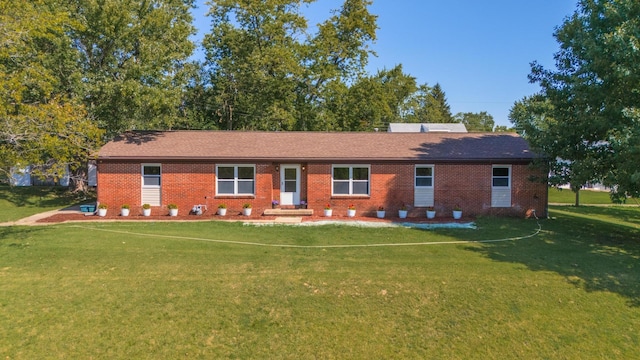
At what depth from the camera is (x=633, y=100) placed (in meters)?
10.3

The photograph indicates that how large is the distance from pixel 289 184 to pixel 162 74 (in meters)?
8.76

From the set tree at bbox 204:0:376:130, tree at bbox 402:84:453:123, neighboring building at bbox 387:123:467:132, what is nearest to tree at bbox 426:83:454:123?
tree at bbox 402:84:453:123

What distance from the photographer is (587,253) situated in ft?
Result: 32.1

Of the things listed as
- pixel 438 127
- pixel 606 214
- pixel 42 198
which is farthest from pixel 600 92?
pixel 42 198

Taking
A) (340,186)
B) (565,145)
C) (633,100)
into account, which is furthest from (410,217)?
(633,100)

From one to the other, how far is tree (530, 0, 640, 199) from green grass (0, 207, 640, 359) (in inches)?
97.3

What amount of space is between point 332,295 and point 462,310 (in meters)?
2.11

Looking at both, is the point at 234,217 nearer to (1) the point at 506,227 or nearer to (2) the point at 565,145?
(1) the point at 506,227

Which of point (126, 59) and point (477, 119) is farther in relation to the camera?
point (477, 119)

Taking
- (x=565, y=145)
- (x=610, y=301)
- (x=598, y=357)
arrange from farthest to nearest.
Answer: (x=565, y=145)
(x=610, y=301)
(x=598, y=357)

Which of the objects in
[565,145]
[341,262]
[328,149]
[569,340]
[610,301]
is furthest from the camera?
[328,149]

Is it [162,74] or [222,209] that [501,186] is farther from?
[162,74]

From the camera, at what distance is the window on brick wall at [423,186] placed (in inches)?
657

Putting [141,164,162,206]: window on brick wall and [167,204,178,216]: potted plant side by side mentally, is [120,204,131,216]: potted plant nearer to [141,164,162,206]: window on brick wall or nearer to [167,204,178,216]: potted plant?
[141,164,162,206]: window on brick wall
